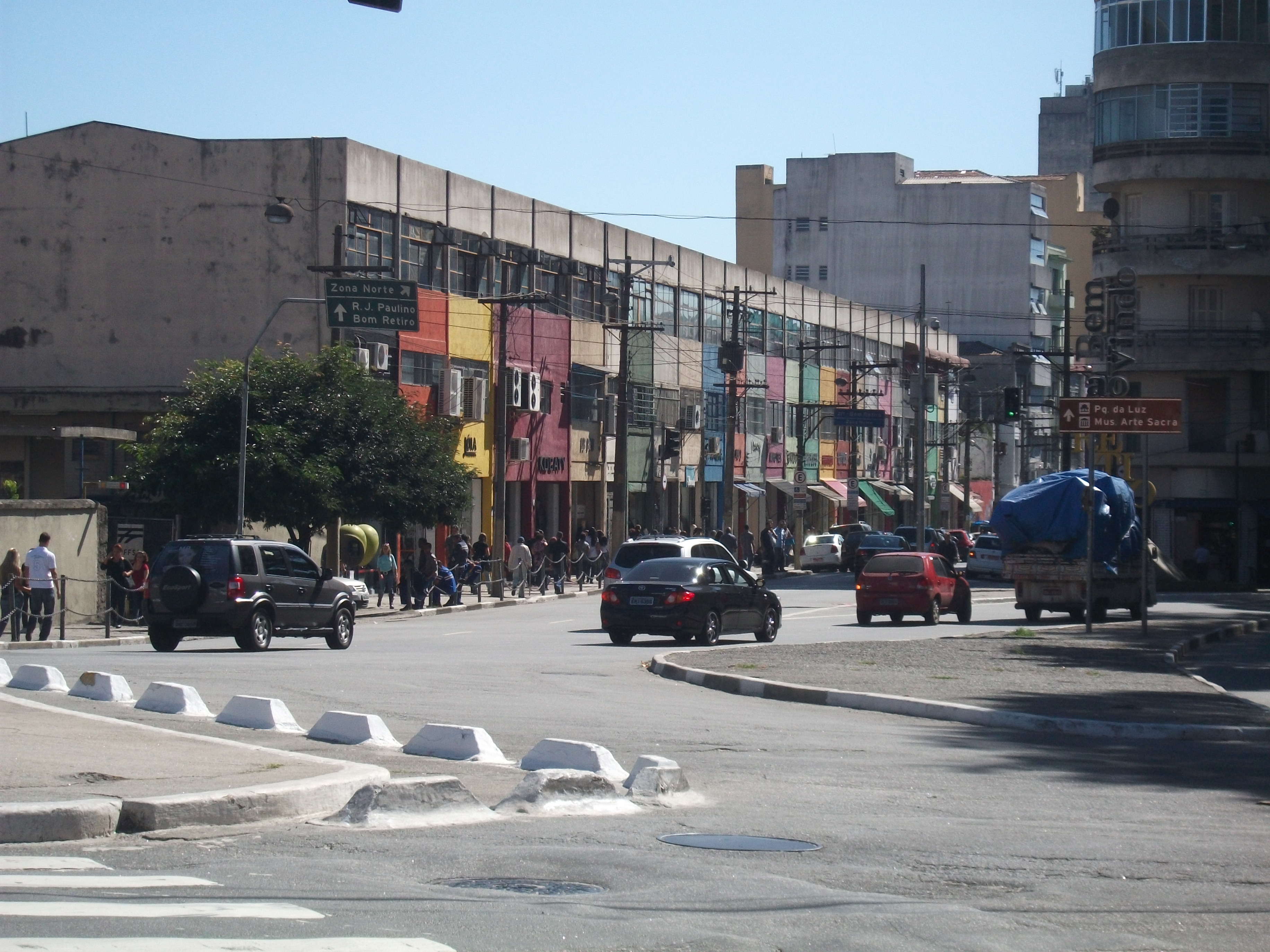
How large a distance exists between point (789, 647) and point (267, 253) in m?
25.8

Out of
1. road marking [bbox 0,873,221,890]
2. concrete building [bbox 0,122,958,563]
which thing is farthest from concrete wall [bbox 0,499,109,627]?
road marking [bbox 0,873,221,890]

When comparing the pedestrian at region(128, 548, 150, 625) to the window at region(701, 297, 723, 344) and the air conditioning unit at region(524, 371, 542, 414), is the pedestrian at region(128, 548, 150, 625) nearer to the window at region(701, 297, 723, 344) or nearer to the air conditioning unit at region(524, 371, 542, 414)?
the air conditioning unit at region(524, 371, 542, 414)

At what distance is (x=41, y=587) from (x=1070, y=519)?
20.1 meters

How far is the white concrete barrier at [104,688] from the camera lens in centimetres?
1566

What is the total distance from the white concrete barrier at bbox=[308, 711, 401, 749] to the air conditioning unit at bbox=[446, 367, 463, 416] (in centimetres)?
3657

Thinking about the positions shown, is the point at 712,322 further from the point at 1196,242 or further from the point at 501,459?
the point at 501,459

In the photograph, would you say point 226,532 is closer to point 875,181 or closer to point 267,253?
point 267,253

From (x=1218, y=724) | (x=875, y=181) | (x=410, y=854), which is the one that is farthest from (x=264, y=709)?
(x=875, y=181)

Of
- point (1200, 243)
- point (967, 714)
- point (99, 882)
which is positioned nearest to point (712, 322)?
point (1200, 243)

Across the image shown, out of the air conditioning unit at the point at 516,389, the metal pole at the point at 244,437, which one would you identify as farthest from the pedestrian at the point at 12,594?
the air conditioning unit at the point at 516,389

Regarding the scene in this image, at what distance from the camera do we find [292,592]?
83.8ft

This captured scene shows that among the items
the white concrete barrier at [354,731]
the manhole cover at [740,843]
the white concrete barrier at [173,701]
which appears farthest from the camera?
the white concrete barrier at [173,701]

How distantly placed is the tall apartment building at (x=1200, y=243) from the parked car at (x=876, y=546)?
9.73 meters

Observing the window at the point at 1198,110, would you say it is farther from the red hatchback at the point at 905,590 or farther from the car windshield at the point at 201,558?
the car windshield at the point at 201,558
